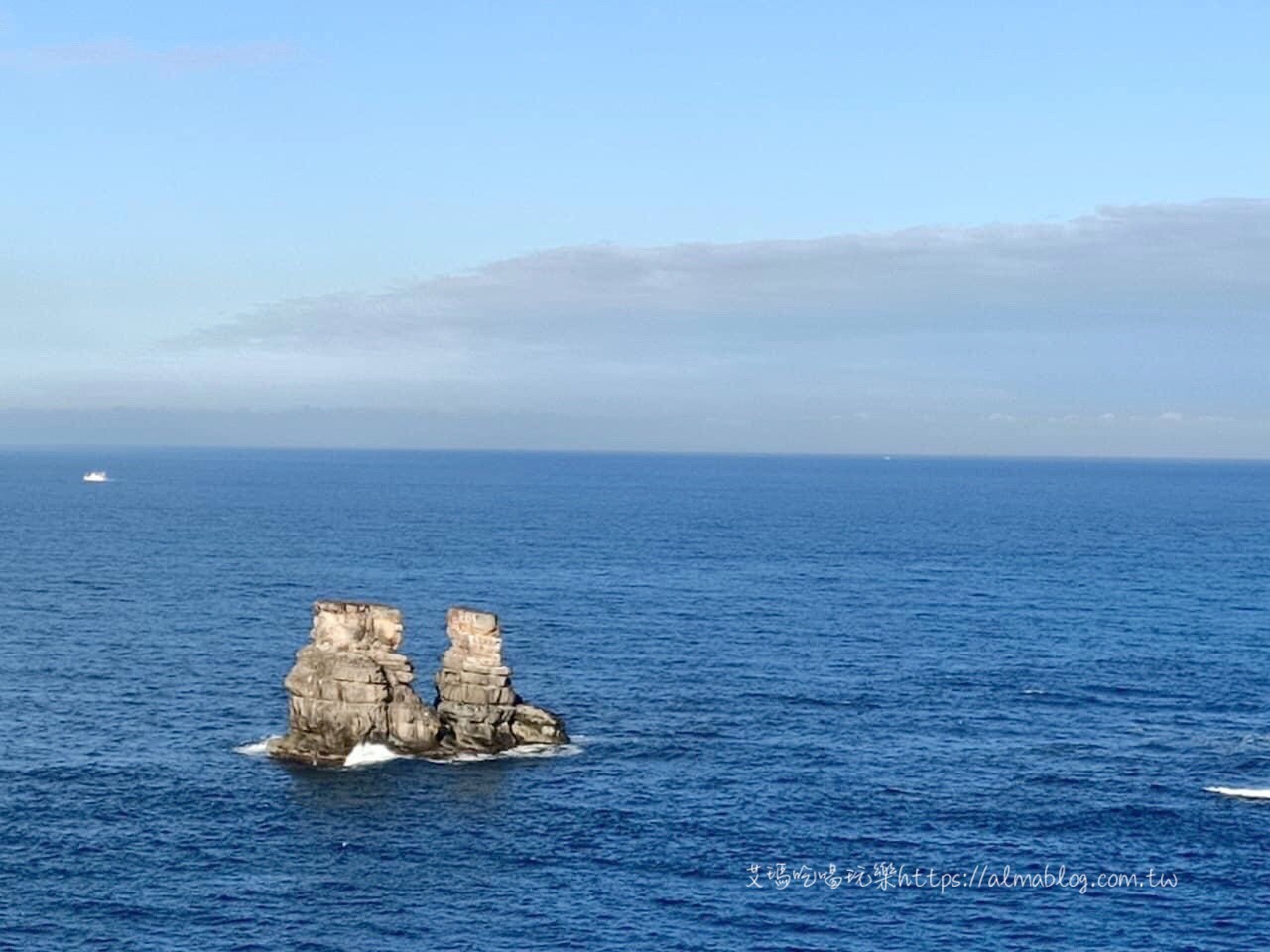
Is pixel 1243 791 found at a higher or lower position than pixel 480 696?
lower

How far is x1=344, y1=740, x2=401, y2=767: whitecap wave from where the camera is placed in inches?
4018

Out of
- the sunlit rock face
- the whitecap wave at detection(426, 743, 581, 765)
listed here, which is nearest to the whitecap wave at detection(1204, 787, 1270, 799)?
the whitecap wave at detection(426, 743, 581, 765)

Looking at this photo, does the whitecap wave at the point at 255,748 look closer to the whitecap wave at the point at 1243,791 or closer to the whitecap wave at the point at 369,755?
the whitecap wave at the point at 369,755

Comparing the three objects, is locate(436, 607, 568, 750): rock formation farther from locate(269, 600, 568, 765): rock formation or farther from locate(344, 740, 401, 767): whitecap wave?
locate(344, 740, 401, 767): whitecap wave

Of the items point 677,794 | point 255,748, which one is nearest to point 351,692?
point 255,748

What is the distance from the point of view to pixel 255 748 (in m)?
104

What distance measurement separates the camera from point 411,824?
89250 millimetres

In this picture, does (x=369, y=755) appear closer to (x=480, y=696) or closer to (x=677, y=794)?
(x=480, y=696)

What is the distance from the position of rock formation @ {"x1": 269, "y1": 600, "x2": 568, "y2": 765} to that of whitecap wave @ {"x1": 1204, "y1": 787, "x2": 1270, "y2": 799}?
43837 millimetres

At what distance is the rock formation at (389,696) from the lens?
340ft

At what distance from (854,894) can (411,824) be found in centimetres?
2730

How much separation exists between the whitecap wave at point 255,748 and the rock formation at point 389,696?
63 centimetres

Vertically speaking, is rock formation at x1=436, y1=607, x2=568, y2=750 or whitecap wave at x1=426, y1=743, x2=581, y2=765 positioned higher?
rock formation at x1=436, y1=607, x2=568, y2=750

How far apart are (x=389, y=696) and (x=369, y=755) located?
14.1 ft
